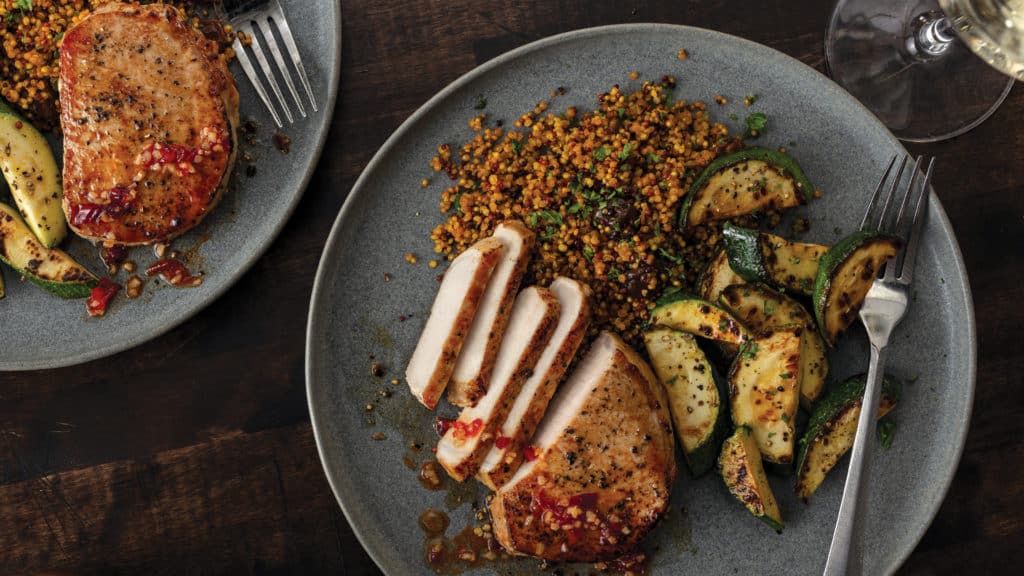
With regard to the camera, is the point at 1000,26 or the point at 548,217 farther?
the point at 548,217

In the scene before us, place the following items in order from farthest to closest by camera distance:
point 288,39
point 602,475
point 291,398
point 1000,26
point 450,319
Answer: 1. point 291,398
2. point 288,39
3. point 450,319
4. point 602,475
5. point 1000,26

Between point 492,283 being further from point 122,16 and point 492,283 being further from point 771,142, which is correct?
point 122,16

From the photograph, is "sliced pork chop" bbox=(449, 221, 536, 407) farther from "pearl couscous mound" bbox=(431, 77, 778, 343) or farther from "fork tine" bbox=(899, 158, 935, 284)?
"fork tine" bbox=(899, 158, 935, 284)

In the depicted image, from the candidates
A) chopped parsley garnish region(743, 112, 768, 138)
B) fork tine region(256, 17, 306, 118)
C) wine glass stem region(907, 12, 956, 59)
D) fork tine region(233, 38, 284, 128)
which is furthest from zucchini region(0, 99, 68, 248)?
wine glass stem region(907, 12, 956, 59)

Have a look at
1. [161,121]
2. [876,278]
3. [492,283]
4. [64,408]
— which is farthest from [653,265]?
[64,408]

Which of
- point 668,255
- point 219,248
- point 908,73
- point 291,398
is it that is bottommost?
point 291,398

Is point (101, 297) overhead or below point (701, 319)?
below

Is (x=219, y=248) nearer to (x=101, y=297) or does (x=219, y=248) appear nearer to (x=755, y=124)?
(x=101, y=297)

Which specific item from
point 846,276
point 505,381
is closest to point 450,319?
point 505,381
